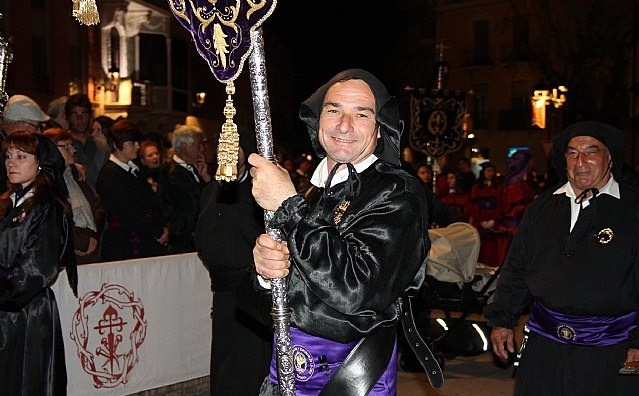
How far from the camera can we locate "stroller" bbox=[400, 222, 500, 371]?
805 centimetres

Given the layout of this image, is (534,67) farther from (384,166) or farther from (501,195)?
(384,166)

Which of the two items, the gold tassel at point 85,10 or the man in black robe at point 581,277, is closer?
the gold tassel at point 85,10

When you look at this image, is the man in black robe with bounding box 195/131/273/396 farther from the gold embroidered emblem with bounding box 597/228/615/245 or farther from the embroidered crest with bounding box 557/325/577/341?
the gold embroidered emblem with bounding box 597/228/615/245

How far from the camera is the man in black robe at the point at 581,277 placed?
188 inches

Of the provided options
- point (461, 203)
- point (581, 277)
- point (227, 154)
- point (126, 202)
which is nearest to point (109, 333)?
point (126, 202)

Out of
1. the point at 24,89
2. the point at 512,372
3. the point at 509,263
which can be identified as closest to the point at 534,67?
the point at 24,89

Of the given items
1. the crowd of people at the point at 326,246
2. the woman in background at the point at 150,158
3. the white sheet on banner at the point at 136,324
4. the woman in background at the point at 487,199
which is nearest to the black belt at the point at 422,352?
the crowd of people at the point at 326,246

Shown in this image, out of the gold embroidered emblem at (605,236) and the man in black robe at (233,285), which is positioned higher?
the gold embroidered emblem at (605,236)

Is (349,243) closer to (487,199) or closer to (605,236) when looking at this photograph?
(605,236)

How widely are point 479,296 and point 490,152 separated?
126ft

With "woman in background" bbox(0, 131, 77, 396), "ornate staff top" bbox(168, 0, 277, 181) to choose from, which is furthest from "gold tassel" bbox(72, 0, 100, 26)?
"woman in background" bbox(0, 131, 77, 396)

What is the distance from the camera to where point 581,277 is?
189 inches

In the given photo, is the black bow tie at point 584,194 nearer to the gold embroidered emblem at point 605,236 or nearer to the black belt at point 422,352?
the gold embroidered emblem at point 605,236

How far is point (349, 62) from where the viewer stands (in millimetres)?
7465
